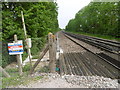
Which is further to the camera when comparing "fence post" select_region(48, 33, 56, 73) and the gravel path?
"fence post" select_region(48, 33, 56, 73)

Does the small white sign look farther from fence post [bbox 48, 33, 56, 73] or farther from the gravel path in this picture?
the gravel path

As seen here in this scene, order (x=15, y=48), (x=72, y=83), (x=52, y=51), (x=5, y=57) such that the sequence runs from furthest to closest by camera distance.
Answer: (x=5, y=57), (x=52, y=51), (x=15, y=48), (x=72, y=83)

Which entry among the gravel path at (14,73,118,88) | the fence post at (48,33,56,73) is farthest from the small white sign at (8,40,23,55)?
the gravel path at (14,73,118,88)

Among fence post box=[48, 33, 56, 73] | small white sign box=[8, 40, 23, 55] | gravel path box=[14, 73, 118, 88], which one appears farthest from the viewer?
fence post box=[48, 33, 56, 73]

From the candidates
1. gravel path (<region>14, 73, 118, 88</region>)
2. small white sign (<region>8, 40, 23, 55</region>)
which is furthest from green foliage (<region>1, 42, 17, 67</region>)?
gravel path (<region>14, 73, 118, 88</region>)

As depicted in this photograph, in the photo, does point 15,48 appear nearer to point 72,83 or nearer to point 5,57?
point 72,83

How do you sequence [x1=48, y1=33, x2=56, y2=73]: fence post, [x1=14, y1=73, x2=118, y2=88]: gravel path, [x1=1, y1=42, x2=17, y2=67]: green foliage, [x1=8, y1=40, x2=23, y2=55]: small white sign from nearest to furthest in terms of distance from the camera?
[x1=14, y1=73, x2=118, y2=88]: gravel path → [x1=8, y1=40, x2=23, y2=55]: small white sign → [x1=48, y1=33, x2=56, y2=73]: fence post → [x1=1, y1=42, x2=17, y2=67]: green foliage

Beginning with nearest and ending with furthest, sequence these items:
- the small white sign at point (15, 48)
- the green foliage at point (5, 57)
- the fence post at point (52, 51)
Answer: the small white sign at point (15, 48) → the fence post at point (52, 51) → the green foliage at point (5, 57)

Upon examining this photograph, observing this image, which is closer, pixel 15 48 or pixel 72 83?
pixel 72 83

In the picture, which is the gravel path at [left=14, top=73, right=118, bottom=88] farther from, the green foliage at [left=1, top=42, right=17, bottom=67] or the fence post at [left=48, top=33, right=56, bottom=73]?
the green foliage at [left=1, top=42, right=17, bottom=67]

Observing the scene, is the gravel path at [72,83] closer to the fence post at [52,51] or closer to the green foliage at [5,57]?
the fence post at [52,51]

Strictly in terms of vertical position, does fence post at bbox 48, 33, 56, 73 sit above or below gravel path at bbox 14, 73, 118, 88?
above

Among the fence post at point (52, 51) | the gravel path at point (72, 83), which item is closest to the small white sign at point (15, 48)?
the fence post at point (52, 51)

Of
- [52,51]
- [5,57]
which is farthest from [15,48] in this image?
[5,57]
